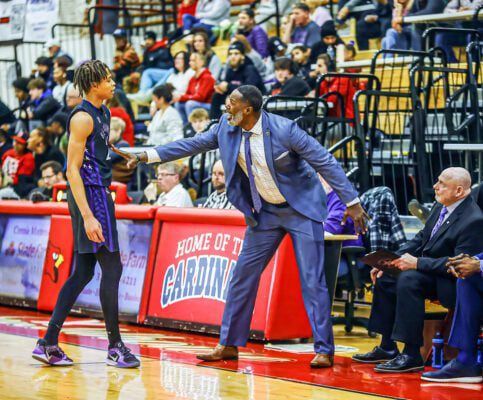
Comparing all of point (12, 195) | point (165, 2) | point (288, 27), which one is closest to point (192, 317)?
point (12, 195)

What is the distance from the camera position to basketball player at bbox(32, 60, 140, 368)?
7008 millimetres

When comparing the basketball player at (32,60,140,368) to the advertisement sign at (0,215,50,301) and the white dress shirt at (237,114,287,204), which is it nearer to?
the white dress shirt at (237,114,287,204)

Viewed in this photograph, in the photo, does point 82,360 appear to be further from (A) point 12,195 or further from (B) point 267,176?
(A) point 12,195

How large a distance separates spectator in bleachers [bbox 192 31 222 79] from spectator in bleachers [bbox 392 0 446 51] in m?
3.19

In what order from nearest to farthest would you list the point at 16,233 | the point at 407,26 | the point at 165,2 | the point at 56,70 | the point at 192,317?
the point at 192,317 → the point at 16,233 → the point at 407,26 → the point at 56,70 → the point at 165,2

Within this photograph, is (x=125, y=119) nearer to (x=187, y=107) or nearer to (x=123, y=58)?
(x=187, y=107)

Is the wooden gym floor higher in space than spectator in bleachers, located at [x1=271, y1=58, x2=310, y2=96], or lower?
lower

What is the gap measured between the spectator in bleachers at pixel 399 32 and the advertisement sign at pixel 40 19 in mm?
7897

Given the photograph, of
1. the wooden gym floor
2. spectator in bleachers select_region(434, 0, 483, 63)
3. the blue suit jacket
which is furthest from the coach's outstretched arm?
spectator in bleachers select_region(434, 0, 483, 63)

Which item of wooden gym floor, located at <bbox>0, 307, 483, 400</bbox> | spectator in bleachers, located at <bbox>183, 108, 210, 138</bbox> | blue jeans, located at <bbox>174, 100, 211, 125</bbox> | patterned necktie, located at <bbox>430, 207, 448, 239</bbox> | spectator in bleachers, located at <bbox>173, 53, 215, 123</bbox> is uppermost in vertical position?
spectator in bleachers, located at <bbox>173, 53, 215, 123</bbox>

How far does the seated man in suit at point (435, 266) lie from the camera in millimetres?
7105

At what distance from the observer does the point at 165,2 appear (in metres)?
20.8

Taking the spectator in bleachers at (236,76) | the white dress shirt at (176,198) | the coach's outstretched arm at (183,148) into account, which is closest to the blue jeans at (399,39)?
the spectator in bleachers at (236,76)

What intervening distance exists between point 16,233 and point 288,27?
6242 mm
